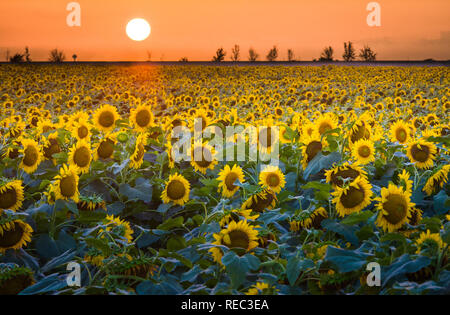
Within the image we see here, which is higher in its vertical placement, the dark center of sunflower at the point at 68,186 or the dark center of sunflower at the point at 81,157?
the dark center of sunflower at the point at 81,157

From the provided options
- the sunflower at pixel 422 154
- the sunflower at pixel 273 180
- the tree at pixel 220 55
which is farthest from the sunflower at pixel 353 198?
the tree at pixel 220 55

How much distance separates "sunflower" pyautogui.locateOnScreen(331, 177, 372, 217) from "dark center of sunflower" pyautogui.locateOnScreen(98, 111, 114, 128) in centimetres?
281

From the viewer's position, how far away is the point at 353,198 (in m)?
2.98

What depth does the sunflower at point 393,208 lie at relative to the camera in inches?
108

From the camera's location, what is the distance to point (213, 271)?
256 centimetres

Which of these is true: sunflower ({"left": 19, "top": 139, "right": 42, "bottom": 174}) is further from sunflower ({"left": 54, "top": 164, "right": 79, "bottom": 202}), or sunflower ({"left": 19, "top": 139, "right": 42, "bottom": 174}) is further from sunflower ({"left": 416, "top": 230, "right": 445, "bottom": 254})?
sunflower ({"left": 416, "top": 230, "right": 445, "bottom": 254})

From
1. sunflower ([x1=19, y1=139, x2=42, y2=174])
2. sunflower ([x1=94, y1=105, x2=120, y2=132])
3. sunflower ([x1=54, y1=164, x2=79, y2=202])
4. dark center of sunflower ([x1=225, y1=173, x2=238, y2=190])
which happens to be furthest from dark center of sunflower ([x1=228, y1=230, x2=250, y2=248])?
sunflower ([x1=94, y1=105, x2=120, y2=132])

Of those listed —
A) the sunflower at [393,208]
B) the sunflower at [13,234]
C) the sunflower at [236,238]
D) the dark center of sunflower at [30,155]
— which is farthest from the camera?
the dark center of sunflower at [30,155]

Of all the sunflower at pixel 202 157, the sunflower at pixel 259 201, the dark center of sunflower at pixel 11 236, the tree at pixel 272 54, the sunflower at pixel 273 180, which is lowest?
the dark center of sunflower at pixel 11 236

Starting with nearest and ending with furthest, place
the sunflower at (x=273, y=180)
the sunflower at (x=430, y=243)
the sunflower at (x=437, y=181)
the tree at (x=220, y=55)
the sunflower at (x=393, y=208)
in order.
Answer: the sunflower at (x=430, y=243) < the sunflower at (x=393, y=208) < the sunflower at (x=437, y=181) < the sunflower at (x=273, y=180) < the tree at (x=220, y=55)

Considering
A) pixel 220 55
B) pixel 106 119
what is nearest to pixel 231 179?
pixel 106 119

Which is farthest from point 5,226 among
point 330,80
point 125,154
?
point 330,80

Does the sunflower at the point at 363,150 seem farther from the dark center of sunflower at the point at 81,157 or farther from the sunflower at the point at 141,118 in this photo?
the dark center of sunflower at the point at 81,157

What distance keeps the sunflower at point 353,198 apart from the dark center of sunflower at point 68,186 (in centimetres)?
191
